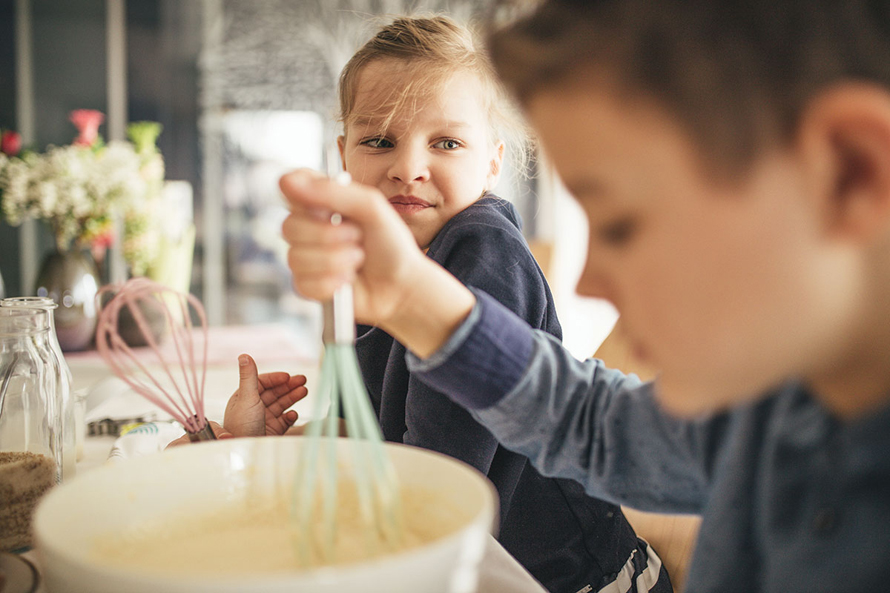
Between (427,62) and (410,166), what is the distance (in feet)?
0.51

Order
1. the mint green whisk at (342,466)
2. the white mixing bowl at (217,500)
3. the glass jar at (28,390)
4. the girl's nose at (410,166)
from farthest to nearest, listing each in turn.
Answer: the girl's nose at (410,166)
the glass jar at (28,390)
the mint green whisk at (342,466)
the white mixing bowl at (217,500)

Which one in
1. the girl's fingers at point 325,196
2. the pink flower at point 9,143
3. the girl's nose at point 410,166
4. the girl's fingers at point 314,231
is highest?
the pink flower at point 9,143

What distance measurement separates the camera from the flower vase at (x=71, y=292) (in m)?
1.56

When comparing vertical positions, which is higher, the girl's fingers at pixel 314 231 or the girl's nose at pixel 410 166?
the girl's nose at pixel 410 166

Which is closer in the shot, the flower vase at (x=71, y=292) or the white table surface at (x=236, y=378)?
the white table surface at (x=236, y=378)

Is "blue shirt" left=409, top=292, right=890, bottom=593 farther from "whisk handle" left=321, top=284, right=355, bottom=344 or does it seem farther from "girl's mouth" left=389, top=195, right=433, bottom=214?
"girl's mouth" left=389, top=195, right=433, bottom=214

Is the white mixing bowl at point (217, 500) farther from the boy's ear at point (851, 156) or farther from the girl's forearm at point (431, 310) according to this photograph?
the boy's ear at point (851, 156)

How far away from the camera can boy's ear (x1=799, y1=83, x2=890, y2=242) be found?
1.05ft

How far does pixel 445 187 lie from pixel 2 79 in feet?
11.2

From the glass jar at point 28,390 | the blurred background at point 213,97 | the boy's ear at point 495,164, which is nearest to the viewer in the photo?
the glass jar at point 28,390

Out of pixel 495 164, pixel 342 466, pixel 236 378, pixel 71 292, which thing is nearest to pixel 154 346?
pixel 342 466

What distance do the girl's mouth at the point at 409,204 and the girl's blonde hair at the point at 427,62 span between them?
10 cm

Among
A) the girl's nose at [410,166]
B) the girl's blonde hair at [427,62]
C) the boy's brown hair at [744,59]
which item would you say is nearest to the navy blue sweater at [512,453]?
the girl's nose at [410,166]

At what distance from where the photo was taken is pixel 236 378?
1415 mm
